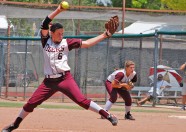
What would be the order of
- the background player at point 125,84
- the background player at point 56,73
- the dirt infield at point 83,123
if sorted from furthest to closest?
1. the background player at point 125,84
2. the dirt infield at point 83,123
3. the background player at point 56,73

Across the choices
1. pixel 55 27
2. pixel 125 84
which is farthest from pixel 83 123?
pixel 55 27

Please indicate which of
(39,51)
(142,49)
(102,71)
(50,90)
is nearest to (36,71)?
(39,51)

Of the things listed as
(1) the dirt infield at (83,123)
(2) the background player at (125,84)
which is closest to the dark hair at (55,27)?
(1) the dirt infield at (83,123)

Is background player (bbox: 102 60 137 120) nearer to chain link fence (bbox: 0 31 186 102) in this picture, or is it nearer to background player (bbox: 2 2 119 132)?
background player (bbox: 2 2 119 132)

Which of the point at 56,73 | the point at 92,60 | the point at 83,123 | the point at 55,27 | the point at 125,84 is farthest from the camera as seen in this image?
the point at 92,60

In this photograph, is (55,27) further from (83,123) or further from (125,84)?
(125,84)

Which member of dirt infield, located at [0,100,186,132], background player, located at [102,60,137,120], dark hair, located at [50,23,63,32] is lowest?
dirt infield, located at [0,100,186,132]

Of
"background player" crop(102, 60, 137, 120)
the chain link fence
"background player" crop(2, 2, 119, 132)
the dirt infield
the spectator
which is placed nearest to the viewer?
"background player" crop(2, 2, 119, 132)

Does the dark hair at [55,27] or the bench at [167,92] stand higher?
the dark hair at [55,27]

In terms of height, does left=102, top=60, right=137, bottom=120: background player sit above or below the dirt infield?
above

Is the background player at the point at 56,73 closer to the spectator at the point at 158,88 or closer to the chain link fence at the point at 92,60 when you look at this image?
the chain link fence at the point at 92,60

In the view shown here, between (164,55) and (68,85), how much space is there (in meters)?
12.4

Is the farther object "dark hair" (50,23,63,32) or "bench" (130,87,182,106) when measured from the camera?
"bench" (130,87,182,106)

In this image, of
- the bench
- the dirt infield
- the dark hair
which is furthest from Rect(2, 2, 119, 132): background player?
the bench
